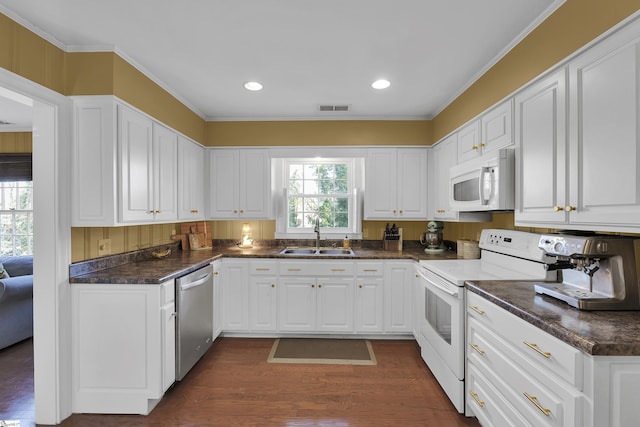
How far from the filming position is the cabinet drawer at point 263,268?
10.4 ft

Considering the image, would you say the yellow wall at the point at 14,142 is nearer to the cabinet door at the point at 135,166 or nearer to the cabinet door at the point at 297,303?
the cabinet door at the point at 135,166

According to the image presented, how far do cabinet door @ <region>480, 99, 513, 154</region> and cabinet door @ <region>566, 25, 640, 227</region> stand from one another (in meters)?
0.52

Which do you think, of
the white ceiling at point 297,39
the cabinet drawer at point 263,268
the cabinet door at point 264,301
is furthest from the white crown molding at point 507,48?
the cabinet door at point 264,301

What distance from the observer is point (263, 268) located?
10.4 feet

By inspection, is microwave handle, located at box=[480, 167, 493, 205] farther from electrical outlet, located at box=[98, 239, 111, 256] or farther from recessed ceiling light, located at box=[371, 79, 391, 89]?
electrical outlet, located at box=[98, 239, 111, 256]

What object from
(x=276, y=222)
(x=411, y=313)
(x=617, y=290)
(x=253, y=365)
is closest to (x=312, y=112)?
(x=276, y=222)

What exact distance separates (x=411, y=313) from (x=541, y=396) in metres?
1.88

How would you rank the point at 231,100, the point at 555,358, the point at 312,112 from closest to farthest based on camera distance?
the point at 555,358 < the point at 231,100 < the point at 312,112

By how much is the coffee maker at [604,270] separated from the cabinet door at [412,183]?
80.5 inches

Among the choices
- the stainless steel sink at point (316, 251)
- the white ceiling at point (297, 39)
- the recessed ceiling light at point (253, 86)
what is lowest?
the stainless steel sink at point (316, 251)

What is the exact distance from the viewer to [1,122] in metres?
3.72

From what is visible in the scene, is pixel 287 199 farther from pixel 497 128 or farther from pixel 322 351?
pixel 497 128

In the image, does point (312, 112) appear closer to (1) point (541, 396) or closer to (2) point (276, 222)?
(2) point (276, 222)

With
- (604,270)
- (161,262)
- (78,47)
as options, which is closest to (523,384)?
(604,270)
